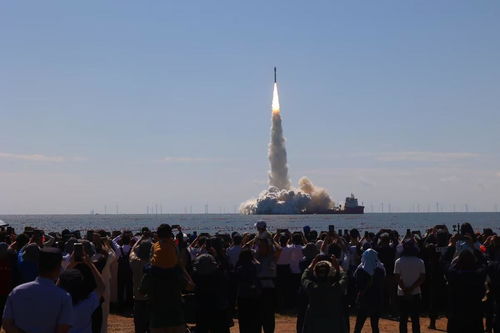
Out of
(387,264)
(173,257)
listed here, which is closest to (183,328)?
(173,257)

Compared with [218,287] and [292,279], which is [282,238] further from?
[218,287]

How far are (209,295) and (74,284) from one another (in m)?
3.21

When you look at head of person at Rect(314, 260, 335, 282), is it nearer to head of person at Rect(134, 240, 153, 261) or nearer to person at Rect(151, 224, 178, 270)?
person at Rect(151, 224, 178, 270)

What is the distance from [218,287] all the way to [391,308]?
23.4ft

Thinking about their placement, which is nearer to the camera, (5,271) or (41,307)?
(41,307)

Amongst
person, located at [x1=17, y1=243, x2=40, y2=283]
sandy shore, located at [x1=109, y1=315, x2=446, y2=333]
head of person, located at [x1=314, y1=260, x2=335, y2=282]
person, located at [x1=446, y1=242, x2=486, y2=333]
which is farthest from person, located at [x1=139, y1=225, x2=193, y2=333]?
sandy shore, located at [x1=109, y1=315, x2=446, y2=333]

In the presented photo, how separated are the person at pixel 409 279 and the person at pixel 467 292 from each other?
2055 mm

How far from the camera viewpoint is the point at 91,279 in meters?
7.59

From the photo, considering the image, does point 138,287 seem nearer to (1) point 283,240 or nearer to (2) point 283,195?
(1) point 283,240

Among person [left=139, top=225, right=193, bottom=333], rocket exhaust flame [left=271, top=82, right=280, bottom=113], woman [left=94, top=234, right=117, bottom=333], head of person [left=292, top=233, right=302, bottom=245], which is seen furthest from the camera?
rocket exhaust flame [left=271, top=82, right=280, bottom=113]

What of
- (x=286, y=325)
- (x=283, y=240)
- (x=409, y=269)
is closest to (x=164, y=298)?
(x=409, y=269)

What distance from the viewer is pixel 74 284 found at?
22.9 feet

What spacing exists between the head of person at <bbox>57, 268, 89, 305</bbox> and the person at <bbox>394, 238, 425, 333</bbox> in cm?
583

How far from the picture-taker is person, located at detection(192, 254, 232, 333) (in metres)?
9.88
